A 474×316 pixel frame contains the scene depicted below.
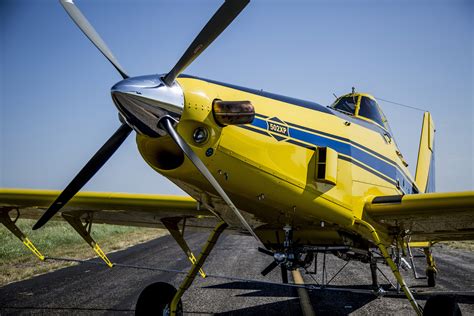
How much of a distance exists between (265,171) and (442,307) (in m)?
3.16

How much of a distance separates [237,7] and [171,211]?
4.31 metres

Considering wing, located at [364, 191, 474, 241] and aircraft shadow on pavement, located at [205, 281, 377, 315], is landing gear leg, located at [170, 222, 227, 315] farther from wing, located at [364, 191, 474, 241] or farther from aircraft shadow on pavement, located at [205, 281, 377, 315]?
wing, located at [364, 191, 474, 241]

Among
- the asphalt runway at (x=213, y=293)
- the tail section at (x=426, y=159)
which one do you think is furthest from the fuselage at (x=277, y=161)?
the tail section at (x=426, y=159)

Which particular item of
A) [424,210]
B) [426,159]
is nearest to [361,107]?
[424,210]

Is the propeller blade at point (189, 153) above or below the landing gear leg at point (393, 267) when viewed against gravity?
above

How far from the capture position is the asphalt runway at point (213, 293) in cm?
824

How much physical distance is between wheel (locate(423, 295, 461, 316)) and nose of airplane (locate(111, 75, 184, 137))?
440 cm

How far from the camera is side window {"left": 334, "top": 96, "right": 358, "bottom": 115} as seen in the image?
8.17m

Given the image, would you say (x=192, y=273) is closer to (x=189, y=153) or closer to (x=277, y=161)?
(x=277, y=161)

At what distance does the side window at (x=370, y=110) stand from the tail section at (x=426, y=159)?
362 cm

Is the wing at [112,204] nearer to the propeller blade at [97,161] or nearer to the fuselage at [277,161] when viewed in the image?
the fuselage at [277,161]

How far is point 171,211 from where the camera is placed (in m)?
8.31

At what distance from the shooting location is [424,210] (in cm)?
667

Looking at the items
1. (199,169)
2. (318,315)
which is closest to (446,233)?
(318,315)
